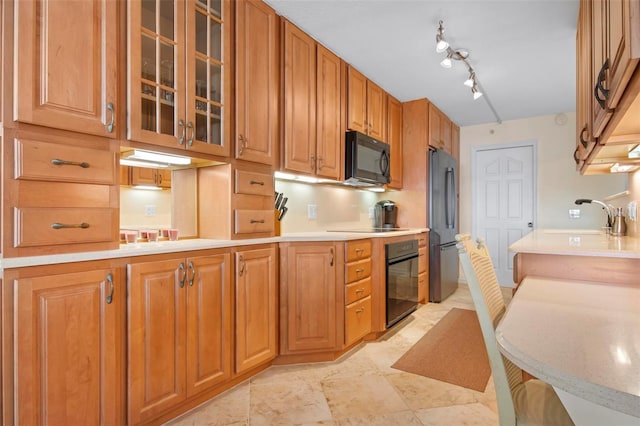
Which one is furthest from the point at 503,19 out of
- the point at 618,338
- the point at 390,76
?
the point at 618,338

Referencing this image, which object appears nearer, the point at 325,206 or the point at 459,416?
the point at 459,416

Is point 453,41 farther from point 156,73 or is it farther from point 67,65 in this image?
point 67,65

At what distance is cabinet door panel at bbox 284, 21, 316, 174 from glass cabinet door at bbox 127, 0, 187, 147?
84 centimetres

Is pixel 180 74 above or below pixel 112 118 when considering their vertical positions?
above

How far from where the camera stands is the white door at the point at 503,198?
4.75 m

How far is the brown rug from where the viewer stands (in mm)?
2191

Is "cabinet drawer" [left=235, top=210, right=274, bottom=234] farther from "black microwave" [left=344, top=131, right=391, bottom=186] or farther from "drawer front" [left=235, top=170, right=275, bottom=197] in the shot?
"black microwave" [left=344, top=131, right=391, bottom=186]

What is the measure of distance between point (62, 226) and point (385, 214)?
129 inches

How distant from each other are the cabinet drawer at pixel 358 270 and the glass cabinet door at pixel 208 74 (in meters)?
1.23

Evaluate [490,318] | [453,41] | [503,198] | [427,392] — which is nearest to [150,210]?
[490,318]

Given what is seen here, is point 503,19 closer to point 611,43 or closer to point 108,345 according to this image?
point 611,43

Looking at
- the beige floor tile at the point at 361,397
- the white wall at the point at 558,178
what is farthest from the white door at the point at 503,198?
the beige floor tile at the point at 361,397

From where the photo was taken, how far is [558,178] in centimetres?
→ 453

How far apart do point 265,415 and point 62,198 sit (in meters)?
1.40
